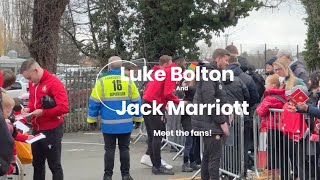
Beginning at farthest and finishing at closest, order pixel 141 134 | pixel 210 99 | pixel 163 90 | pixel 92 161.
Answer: pixel 141 134 → pixel 92 161 → pixel 163 90 → pixel 210 99

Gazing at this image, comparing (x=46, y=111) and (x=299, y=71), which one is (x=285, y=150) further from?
(x=46, y=111)

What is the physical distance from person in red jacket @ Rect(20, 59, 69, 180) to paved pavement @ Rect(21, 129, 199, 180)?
6.43 feet

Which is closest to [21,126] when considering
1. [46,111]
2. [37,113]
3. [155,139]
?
[37,113]

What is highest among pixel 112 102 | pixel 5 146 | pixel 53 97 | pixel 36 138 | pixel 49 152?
pixel 53 97

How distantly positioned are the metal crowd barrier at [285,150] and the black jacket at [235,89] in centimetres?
57

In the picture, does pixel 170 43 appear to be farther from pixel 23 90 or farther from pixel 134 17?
pixel 23 90

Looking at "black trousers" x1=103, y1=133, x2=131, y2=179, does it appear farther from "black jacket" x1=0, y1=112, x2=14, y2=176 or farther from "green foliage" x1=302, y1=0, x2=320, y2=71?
"green foliage" x1=302, y1=0, x2=320, y2=71

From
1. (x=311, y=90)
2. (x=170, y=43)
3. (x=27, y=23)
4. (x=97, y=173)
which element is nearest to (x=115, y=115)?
(x=97, y=173)

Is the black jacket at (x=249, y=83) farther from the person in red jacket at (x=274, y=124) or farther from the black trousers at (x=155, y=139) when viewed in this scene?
the black trousers at (x=155, y=139)

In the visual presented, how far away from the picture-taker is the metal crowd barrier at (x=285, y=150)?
6.55 m

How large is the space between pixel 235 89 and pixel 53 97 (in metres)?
2.92

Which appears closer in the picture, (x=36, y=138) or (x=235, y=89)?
(x=36, y=138)

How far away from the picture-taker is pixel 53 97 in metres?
6.90

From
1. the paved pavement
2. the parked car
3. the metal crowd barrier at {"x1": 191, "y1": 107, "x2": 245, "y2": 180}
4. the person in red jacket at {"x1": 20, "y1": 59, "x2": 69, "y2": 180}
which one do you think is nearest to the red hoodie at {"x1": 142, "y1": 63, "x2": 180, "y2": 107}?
the paved pavement
